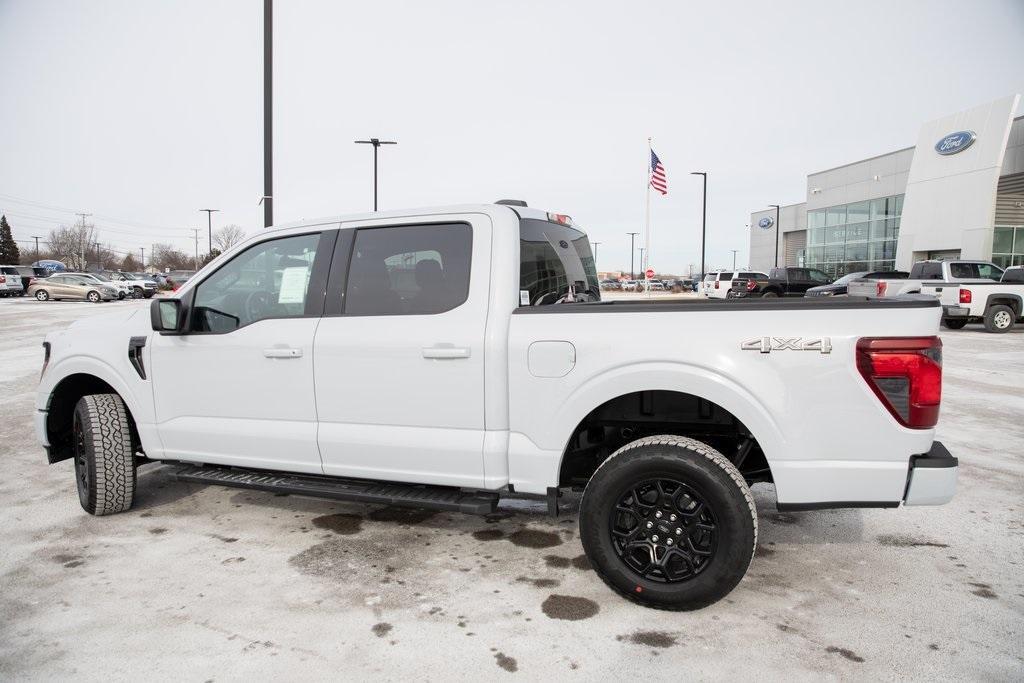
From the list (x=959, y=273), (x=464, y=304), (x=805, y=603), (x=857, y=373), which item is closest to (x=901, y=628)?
(x=805, y=603)

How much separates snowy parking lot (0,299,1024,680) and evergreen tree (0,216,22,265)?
10583cm

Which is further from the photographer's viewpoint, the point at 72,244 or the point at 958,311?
the point at 72,244

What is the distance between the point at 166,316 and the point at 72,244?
109223 mm

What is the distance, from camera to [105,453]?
13.6ft

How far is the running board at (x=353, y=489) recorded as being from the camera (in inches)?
133

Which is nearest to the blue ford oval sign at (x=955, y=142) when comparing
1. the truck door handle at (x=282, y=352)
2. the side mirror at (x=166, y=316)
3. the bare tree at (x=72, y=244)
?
the truck door handle at (x=282, y=352)

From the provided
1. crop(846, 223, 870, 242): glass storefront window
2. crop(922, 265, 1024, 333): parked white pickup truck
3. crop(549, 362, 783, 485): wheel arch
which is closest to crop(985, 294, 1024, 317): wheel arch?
crop(922, 265, 1024, 333): parked white pickup truck

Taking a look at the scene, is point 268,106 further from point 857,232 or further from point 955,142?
point 857,232

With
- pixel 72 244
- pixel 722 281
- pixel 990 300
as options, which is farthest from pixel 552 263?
pixel 72 244

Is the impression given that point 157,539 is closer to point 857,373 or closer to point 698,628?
point 698,628

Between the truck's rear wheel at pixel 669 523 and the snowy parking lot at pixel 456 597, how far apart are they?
0.17 meters

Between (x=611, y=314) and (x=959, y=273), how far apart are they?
18.4 m

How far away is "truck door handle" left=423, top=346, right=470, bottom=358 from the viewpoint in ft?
10.8

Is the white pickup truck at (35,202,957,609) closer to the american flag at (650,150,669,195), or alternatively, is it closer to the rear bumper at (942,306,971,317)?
the rear bumper at (942,306,971,317)
